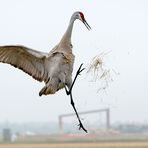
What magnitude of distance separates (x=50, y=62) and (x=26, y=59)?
0.48 m

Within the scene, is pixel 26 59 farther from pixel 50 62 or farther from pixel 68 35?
pixel 68 35

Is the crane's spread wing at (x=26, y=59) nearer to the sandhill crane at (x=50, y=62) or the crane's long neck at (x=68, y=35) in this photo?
the sandhill crane at (x=50, y=62)

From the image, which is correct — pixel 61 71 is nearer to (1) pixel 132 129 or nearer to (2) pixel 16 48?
(2) pixel 16 48

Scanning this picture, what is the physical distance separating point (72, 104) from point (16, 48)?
4.52 feet

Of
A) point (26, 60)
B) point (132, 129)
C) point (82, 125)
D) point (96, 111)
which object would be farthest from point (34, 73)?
point (132, 129)

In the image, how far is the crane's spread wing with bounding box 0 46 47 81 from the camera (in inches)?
535

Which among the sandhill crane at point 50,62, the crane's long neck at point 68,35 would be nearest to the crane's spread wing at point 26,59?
the sandhill crane at point 50,62

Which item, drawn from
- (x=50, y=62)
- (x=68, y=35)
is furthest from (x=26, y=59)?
(x=68, y=35)

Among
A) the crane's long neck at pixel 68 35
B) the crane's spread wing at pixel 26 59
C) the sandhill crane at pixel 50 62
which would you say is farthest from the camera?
the crane's spread wing at pixel 26 59

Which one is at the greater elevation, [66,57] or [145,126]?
[145,126]

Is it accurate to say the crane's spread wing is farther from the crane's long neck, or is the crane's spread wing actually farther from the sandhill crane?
the crane's long neck

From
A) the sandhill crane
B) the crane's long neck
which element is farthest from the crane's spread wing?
the crane's long neck

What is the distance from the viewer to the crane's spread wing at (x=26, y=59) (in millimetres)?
13578

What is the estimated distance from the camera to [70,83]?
13.3 meters
